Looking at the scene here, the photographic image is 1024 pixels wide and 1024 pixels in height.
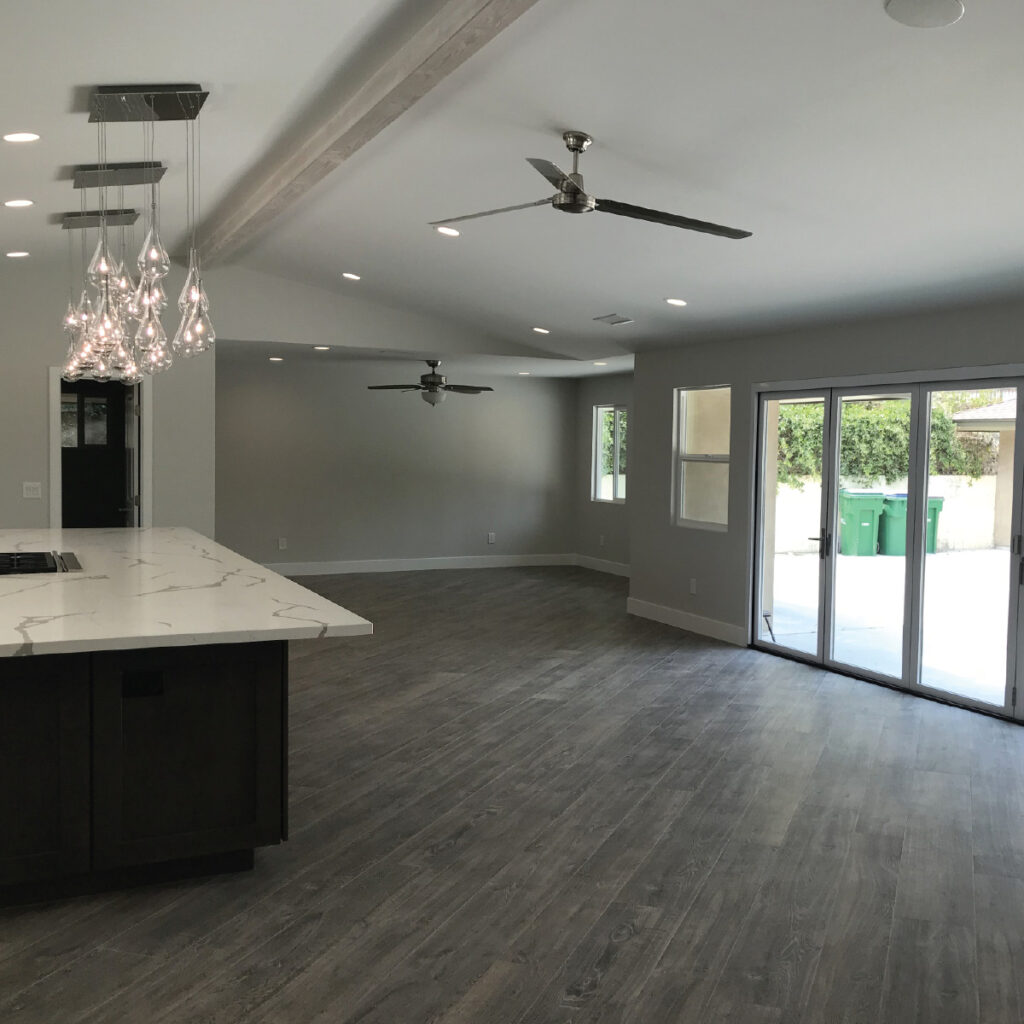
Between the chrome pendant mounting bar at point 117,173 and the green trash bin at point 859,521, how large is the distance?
14.9 feet

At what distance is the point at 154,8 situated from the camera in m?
3.14

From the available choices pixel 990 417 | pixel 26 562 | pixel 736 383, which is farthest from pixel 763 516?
pixel 26 562

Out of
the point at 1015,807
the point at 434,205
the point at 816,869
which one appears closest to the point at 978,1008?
the point at 816,869

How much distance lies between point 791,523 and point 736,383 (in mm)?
1162

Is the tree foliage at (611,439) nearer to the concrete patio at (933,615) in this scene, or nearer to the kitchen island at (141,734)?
the concrete patio at (933,615)

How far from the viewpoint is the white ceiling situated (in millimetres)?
3219

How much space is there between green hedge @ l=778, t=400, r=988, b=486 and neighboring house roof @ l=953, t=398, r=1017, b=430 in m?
0.07

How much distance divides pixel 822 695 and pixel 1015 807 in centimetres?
189

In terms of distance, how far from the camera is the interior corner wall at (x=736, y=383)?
5699 mm

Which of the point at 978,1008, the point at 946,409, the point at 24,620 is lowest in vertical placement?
the point at 978,1008

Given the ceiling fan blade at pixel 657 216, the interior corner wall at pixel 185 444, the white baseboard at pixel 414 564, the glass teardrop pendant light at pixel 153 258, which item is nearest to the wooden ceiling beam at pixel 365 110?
the ceiling fan blade at pixel 657 216

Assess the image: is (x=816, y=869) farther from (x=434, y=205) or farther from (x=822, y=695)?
(x=434, y=205)

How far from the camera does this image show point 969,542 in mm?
5730

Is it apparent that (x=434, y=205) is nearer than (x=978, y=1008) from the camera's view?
No
